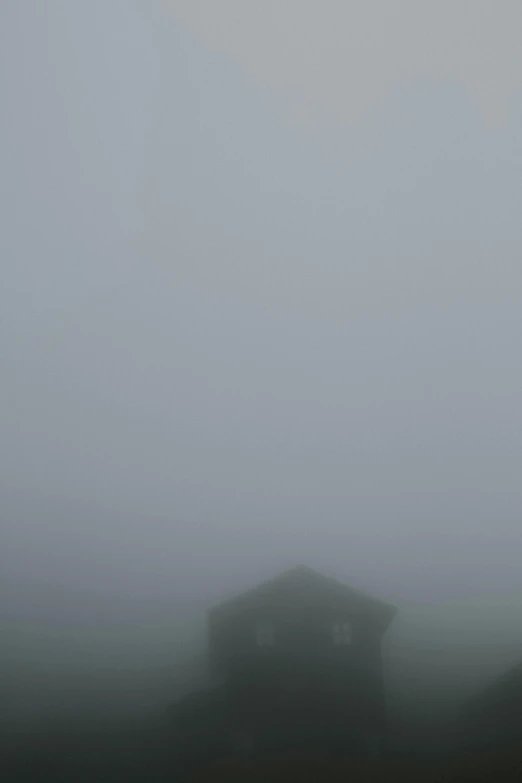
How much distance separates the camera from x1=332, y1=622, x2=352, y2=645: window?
1.39 meters

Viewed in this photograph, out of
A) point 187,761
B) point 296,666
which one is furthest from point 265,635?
point 187,761

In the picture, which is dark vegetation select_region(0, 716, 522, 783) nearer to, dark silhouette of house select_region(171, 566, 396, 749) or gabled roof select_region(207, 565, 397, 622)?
dark silhouette of house select_region(171, 566, 396, 749)

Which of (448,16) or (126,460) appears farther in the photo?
(448,16)

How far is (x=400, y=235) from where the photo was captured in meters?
1.60

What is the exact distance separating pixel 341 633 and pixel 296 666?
95 millimetres

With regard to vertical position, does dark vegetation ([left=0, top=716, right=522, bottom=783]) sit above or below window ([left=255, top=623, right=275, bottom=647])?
below

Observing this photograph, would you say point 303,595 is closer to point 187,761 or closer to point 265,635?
point 265,635

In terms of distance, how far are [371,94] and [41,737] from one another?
1361 millimetres

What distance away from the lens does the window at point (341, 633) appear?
1389 mm

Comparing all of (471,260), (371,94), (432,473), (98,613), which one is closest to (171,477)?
(98,613)

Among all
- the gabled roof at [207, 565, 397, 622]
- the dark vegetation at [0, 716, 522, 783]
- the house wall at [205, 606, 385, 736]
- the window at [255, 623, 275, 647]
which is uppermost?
the gabled roof at [207, 565, 397, 622]

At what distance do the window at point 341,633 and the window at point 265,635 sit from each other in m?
0.11

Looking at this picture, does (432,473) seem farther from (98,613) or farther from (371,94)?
(371,94)

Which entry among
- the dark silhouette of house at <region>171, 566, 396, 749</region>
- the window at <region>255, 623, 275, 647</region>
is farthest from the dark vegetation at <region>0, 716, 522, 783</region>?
the window at <region>255, 623, 275, 647</region>
